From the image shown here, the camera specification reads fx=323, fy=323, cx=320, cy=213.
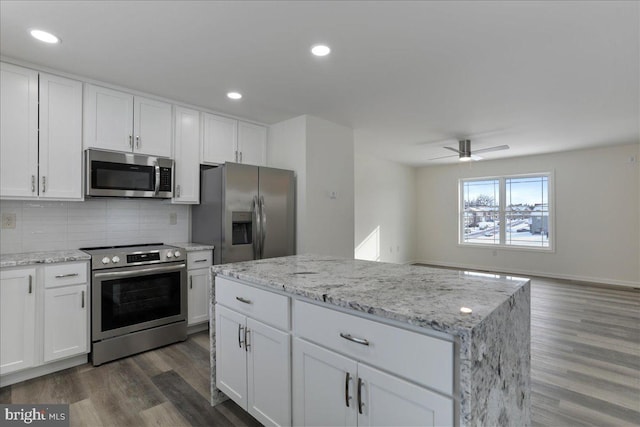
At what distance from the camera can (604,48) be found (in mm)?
2414

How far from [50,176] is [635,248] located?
325 inches

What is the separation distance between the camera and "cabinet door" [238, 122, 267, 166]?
4078mm

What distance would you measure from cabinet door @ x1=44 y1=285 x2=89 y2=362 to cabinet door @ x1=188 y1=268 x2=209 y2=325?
0.89m

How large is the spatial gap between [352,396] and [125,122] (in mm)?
3155

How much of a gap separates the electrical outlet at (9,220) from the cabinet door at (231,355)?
2.18 metres

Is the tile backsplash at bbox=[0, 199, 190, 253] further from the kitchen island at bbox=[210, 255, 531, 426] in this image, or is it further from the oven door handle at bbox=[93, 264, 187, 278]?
the kitchen island at bbox=[210, 255, 531, 426]

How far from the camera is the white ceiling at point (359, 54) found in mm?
1995

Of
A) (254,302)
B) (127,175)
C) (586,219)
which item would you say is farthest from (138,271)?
(586,219)

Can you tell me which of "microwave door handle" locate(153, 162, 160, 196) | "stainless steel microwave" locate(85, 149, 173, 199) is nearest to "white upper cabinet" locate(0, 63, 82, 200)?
"stainless steel microwave" locate(85, 149, 173, 199)

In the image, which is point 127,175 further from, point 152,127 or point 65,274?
point 65,274

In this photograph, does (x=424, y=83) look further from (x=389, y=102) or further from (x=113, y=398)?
(x=113, y=398)

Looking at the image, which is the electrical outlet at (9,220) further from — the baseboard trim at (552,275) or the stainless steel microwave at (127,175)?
the baseboard trim at (552,275)

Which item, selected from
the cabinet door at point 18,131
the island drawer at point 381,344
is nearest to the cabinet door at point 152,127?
the cabinet door at point 18,131

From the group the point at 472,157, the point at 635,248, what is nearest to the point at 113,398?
the point at 472,157
